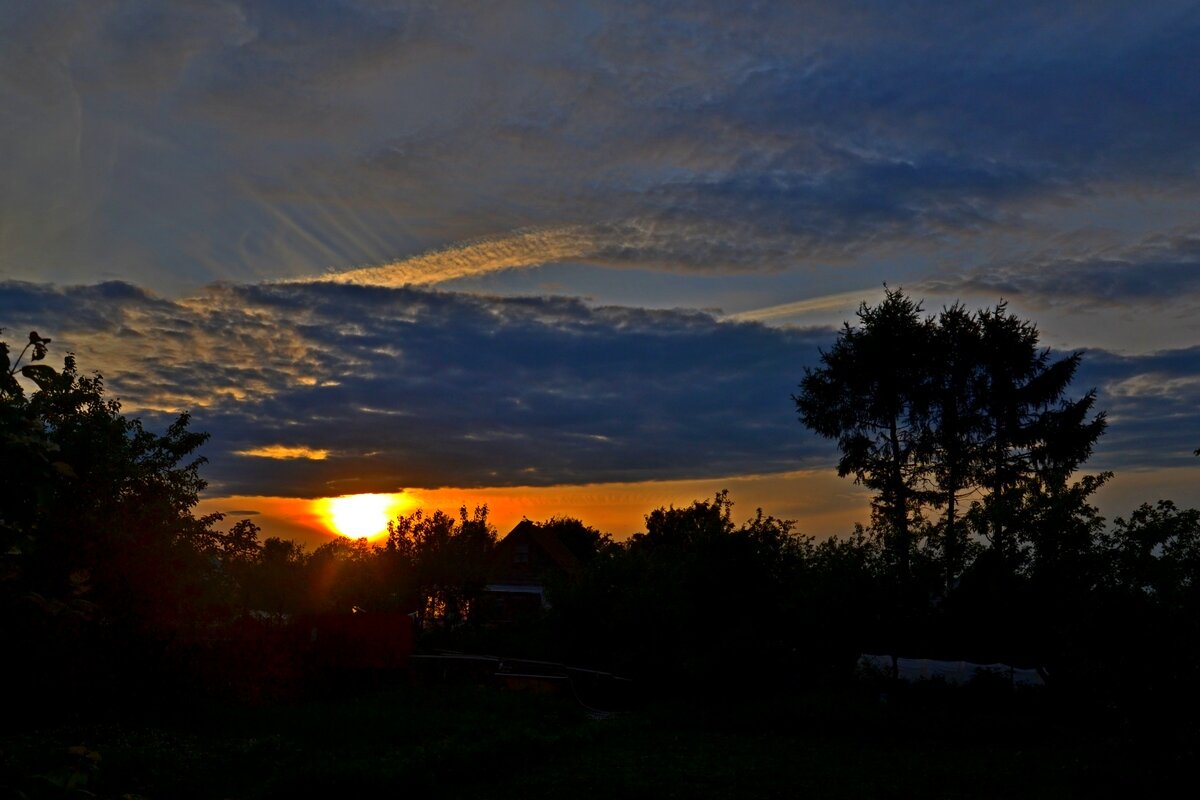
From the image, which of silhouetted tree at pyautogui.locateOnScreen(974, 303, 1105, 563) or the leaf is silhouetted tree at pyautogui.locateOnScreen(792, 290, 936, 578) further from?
the leaf

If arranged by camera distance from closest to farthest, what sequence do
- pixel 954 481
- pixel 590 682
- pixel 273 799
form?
pixel 273 799 → pixel 590 682 → pixel 954 481

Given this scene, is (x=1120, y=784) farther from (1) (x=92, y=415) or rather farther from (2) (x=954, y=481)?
(2) (x=954, y=481)

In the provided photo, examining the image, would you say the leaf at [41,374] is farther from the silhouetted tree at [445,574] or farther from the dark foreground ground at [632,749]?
the silhouetted tree at [445,574]

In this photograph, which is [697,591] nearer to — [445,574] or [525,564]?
[445,574]

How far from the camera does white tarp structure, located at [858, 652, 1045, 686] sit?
25.7m

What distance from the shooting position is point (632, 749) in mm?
18188

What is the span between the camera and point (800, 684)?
25.8 meters

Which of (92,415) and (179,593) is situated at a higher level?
(92,415)

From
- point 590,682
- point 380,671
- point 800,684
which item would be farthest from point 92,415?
point 800,684

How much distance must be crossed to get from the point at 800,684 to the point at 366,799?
52.2 ft

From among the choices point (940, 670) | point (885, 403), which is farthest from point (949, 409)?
point (940, 670)

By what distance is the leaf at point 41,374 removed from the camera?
2949 mm

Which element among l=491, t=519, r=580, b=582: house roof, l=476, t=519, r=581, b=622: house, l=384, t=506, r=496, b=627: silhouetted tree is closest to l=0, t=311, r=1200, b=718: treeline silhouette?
l=384, t=506, r=496, b=627: silhouetted tree

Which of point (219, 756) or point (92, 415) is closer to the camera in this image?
point (219, 756)
